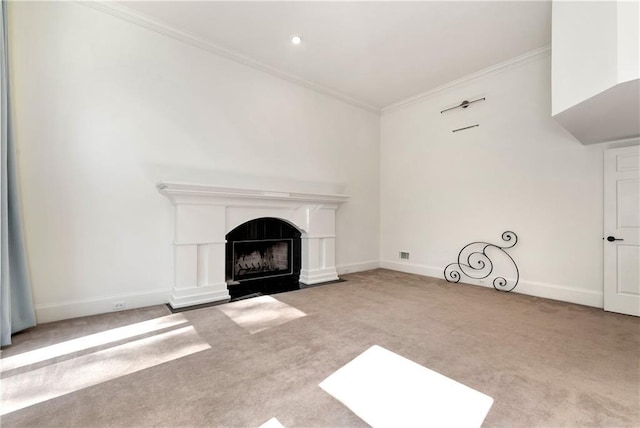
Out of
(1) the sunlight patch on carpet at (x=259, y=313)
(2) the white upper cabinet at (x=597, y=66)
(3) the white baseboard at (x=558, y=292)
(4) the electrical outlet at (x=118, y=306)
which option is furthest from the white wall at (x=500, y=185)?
(4) the electrical outlet at (x=118, y=306)

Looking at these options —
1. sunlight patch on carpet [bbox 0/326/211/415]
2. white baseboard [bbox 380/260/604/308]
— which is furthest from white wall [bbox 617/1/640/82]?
sunlight patch on carpet [bbox 0/326/211/415]

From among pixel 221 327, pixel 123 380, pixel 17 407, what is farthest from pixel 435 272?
pixel 17 407

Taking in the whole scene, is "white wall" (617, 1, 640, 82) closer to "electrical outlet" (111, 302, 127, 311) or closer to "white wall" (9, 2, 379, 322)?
"white wall" (9, 2, 379, 322)

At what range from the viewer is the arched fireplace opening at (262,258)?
3812 millimetres

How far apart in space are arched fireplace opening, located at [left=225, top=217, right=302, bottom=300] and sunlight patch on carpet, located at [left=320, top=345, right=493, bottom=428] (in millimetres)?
2106

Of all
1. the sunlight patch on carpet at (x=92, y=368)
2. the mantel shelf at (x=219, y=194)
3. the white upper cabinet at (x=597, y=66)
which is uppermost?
the white upper cabinet at (x=597, y=66)

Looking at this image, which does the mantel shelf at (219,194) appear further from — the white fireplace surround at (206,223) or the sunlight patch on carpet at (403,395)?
the sunlight patch on carpet at (403,395)

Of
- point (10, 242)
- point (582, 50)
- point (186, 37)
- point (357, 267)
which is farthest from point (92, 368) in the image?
point (582, 50)

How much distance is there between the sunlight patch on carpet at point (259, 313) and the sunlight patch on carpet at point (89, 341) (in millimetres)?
485

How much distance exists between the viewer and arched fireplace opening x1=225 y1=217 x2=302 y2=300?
3812 mm

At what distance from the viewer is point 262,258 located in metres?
Answer: 4.24

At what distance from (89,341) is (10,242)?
1.13 meters

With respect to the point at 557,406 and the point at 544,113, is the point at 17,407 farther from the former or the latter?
the point at 544,113

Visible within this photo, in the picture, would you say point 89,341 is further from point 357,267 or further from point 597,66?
point 597,66
